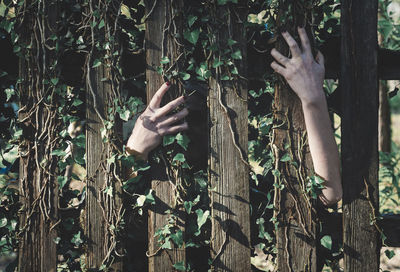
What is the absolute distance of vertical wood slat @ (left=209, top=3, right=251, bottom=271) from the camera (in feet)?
6.92

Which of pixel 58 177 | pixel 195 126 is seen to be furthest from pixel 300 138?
pixel 58 177

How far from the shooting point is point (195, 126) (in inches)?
96.6

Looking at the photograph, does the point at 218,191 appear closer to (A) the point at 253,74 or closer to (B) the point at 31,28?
(A) the point at 253,74

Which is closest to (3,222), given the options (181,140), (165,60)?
(181,140)

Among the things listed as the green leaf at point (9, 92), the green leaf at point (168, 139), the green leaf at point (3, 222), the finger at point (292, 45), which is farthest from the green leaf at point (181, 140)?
the green leaf at point (3, 222)

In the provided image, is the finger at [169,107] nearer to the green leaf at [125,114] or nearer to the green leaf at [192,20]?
the green leaf at [125,114]

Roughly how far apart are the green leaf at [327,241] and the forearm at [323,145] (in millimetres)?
230

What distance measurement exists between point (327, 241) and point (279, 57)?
107cm

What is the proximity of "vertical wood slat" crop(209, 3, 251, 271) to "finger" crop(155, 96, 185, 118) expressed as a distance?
0.58 ft

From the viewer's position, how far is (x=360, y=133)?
7.04 ft

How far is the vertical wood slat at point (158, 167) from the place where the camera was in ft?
6.85

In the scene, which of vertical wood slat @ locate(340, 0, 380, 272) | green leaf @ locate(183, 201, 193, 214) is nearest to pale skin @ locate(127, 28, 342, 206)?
vertical wood slat @ locate(340, 0, 380, 272)

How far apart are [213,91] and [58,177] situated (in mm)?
999

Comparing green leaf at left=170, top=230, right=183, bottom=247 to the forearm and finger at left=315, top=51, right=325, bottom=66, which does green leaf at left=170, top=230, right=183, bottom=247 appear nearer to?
the forearm
